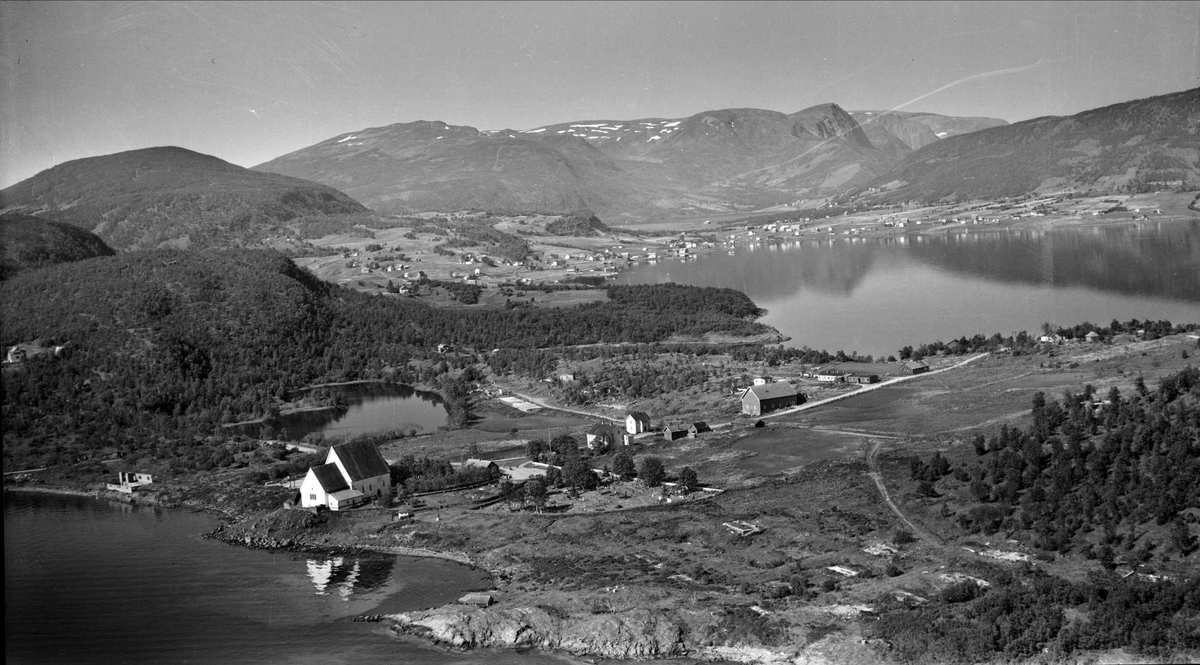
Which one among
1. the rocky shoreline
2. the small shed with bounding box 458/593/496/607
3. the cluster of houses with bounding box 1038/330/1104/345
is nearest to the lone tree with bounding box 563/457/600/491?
the small shed with bounding box 458/593/496/607

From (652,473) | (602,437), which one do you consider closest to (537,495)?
(652,473)

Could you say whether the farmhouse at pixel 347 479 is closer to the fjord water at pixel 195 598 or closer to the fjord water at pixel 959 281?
the fjord water at pixel 195 598

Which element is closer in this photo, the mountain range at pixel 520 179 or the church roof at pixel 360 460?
the church roof at pixel 360 460

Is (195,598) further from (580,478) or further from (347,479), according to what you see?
(580,478)

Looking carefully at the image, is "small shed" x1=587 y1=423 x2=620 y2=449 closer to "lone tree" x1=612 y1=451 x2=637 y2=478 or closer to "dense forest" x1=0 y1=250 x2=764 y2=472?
"lone tree" x1=612 y1=451 x2=637 y2=478

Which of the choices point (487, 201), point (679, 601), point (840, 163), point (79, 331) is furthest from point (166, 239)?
point (840, 163)

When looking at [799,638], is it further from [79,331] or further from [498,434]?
[79,331]

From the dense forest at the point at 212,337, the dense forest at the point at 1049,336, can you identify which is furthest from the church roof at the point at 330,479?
the dense forest at the point at 1049,336
